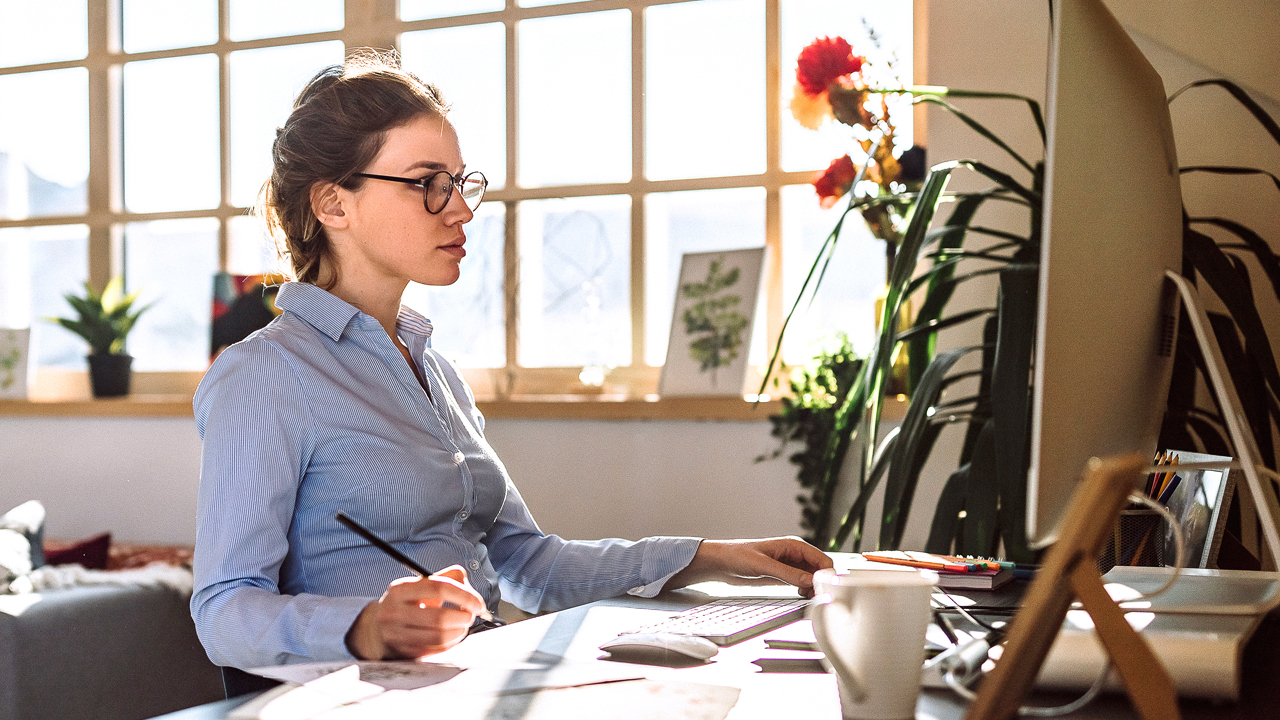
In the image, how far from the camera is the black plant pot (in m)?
3.42

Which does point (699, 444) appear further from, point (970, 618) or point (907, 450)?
point (970, 618)

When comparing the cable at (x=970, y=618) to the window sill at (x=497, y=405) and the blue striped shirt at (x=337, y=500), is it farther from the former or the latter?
the window sill at (x=497, y=405)

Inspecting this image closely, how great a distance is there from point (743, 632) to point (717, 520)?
5.93 ft

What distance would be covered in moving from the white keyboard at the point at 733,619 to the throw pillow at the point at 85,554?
2262mm

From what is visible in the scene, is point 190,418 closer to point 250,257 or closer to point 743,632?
point 250,257

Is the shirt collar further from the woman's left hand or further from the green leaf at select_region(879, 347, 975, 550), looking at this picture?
the green leaf at select_region(879, 347, 975, 550)

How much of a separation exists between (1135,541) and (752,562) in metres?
0.44

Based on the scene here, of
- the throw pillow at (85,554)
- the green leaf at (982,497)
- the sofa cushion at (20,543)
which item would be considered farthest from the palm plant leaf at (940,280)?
the throw pillow at (85,554)

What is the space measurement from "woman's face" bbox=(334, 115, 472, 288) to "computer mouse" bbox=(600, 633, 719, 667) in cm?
73

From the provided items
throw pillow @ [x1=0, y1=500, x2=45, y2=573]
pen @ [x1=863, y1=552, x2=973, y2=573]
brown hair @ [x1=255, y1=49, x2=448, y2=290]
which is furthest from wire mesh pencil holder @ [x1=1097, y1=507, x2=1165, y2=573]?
throw pillow @ [x1=0, y1=500, x2=45, y2=573]

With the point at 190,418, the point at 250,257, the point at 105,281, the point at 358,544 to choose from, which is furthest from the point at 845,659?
the point at 105,281

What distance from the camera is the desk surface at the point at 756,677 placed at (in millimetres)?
693

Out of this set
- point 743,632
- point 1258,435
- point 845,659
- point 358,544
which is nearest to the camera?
point 845,659

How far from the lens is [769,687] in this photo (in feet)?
2.57
